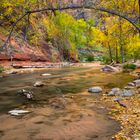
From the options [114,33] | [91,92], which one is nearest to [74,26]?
[114,33]

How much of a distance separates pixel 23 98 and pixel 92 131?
8313 mm

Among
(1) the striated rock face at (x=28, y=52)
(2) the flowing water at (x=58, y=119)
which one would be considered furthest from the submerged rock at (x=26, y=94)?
(1) the striated rock face at (x=28, y=52)

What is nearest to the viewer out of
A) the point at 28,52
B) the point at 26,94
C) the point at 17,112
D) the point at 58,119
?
the point at 58,119

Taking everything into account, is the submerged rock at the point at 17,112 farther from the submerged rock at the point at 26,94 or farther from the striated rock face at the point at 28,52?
the striated rock face at the point at 28,52

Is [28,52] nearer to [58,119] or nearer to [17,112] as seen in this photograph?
[17,112]

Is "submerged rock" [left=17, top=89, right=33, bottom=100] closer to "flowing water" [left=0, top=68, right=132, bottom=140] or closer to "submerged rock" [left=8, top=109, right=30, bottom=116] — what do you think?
"flowing water" [left=0, top=68, right=132, bottom=140]

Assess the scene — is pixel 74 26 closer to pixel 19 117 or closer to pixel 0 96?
pixel 0 96

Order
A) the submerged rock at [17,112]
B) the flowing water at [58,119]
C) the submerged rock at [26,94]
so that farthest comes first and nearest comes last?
the submerged rock at [26,94] → the submerged rock at [17,112] → the flowing water at [58,119]

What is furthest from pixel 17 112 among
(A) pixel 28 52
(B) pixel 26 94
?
(A) pixel 28 52

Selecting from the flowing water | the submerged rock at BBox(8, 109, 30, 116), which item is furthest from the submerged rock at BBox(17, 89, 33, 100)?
the submerged rock at BBox(8, 109, 30, 116)

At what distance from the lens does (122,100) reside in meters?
17.1

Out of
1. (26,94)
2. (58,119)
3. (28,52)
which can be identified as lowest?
(28,52)

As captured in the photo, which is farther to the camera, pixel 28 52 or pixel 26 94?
pixel 28 52

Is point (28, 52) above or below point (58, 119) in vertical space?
below
